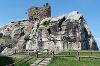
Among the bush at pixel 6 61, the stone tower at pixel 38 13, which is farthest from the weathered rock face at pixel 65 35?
the bush at pixel 6 61

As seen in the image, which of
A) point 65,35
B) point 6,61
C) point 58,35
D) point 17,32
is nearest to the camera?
point 6,61

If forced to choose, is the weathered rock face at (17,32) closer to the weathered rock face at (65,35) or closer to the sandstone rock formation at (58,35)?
the sandstone rock formation at (58,35)

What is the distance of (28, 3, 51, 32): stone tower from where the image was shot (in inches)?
3494

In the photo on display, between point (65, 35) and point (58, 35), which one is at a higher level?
point (58, 35)

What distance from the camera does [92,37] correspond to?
7638 centimetres

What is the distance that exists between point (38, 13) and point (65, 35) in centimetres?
1896

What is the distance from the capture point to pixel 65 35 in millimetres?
74000

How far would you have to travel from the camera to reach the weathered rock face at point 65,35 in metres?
73.4

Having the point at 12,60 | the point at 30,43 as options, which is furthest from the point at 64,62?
the point at 30,43

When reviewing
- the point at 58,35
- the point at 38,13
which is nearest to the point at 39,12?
the point at 38,13

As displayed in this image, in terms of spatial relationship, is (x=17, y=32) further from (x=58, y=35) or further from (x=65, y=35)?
(x=65, y=35)

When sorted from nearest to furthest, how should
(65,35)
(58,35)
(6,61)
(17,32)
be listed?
(6,61) → (65,35) → (58,35) → (17,32)

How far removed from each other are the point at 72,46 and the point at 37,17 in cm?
2089

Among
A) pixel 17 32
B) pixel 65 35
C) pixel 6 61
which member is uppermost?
pixel 17 32
